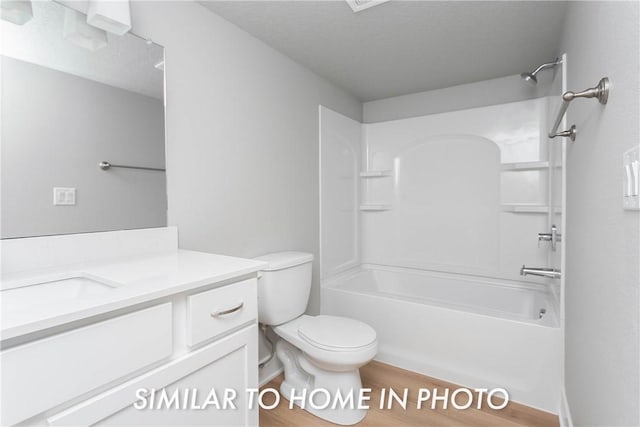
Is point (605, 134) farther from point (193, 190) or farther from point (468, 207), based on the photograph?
point (468, 207)

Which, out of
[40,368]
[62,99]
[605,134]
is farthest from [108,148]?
[605,134]

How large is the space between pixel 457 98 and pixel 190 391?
2841 millimetres

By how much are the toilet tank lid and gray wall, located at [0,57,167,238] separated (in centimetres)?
62

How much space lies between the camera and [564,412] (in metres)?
1.63

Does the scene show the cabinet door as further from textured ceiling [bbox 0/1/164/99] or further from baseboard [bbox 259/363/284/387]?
textured ceiling [bbox 0/1/164/99]

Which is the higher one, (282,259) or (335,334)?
(282,259)

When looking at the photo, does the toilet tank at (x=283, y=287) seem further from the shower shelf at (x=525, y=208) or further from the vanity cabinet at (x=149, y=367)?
the shower shelf at (x=525, y=208)

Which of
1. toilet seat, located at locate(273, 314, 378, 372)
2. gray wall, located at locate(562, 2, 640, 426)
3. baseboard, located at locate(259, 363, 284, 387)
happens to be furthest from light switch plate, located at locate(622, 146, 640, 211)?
baseboard, located at locate(259, 363, 284, 387)

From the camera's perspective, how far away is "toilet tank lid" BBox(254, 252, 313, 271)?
184 cm

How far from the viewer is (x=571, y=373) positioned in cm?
153

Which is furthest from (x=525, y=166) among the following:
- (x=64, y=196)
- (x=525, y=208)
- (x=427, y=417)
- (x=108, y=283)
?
(x=64, y=196)

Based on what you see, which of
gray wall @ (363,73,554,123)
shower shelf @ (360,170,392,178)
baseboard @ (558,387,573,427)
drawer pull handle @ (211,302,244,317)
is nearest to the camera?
drawer pull handle @ (211,302,244,317)

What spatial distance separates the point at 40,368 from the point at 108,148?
94 centimetres

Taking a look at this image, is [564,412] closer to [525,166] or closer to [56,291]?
[525,166]
